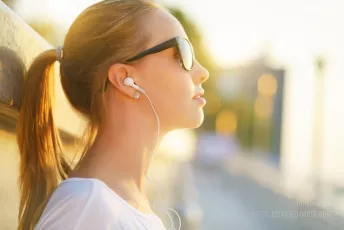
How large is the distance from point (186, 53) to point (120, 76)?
1.00 feet

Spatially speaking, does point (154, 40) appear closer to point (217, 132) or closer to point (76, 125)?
point (76, 125)

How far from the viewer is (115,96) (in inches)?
93.5

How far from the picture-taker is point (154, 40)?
2396 mm

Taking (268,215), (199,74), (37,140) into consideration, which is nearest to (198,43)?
(268,215)

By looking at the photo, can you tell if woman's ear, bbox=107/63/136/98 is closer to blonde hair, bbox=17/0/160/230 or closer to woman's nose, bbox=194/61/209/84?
blonde hair, bbox=17/0/160/230

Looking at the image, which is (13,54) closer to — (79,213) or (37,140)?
(37,140)

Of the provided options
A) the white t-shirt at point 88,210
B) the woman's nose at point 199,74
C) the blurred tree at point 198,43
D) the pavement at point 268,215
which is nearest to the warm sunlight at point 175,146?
the pavement at point 268,215

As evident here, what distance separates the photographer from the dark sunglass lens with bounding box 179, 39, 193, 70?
243 cm

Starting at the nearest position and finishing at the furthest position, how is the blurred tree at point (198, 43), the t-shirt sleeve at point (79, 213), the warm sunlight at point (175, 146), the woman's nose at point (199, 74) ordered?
the t-shirt sleeve at point (79, 213), the woman's nose at point (199, 74), the warm sunlight at point (175, 146), the blurred tree at point (198, 43)

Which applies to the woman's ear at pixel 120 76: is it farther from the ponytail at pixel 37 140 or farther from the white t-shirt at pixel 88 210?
the white t-shirt at pixel 88 210

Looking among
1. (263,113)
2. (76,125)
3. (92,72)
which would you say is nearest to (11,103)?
(92,72)

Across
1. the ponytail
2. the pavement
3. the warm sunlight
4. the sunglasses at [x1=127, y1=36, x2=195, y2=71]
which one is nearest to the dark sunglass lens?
the sunglasses at [x1=127, y1=36, x2=195, y2=71]

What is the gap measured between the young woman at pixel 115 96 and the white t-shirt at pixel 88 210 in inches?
6.1

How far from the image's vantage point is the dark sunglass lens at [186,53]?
7.98 ft
